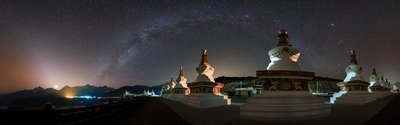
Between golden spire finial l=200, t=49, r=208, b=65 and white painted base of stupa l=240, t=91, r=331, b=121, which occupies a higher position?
golden spire finial l=200, t=49, r=208, b=65

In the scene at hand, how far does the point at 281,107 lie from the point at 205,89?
11907mm

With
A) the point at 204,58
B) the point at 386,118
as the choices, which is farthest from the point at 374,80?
the point at 386,118

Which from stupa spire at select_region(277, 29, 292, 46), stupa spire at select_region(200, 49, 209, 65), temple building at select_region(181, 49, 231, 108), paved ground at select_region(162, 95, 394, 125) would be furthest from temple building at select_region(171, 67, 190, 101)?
stupa spire at select_region(277, 29, 292, 46)

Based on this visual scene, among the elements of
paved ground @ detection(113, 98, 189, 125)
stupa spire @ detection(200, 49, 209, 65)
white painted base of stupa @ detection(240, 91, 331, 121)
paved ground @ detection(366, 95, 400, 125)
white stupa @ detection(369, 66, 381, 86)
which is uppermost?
stupa spire @ detection(200, 49, 209, 65)

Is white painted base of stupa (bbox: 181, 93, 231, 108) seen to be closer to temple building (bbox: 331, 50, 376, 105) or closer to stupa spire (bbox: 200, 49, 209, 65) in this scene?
stupa spire (bbox: 200, 49, 209, 65)

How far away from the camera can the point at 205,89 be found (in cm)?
2450

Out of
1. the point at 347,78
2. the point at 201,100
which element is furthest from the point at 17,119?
the point at 347,78

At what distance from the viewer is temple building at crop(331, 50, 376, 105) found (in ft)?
89.5

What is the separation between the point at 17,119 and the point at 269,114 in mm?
9975

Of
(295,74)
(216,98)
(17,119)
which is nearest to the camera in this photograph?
(17,119)

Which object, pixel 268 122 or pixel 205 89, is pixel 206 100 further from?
pixel 268 122

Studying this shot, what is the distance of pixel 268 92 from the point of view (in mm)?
14211

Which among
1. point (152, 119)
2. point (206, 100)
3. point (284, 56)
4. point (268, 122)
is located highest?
point (284, 56)

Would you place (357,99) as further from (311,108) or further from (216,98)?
(311,108)
